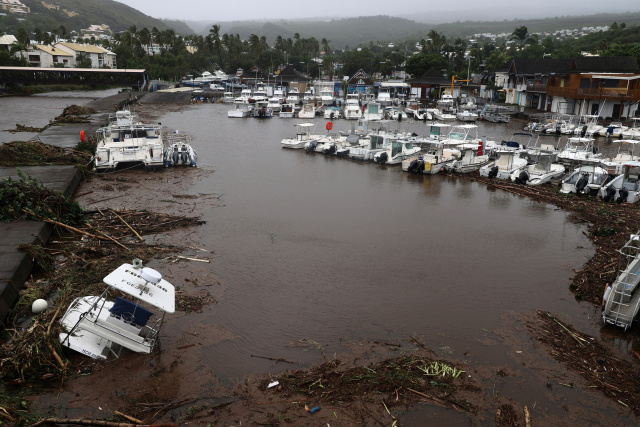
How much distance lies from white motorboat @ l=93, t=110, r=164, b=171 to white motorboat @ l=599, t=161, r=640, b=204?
20352 mm

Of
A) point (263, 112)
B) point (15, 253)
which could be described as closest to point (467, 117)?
point (263, 112)

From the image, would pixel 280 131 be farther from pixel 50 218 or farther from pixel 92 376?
pixel 92 376

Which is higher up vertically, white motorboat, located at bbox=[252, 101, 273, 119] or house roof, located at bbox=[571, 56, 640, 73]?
house roof, located at bbox=[571, 56, 640, 73]

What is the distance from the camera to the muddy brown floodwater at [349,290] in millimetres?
8359

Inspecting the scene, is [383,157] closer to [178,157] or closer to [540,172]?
[540,172]

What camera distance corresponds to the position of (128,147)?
82.2ft

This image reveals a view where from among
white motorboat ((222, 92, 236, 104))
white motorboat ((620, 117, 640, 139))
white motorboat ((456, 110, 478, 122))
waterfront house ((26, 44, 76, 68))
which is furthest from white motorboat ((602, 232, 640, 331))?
waterfront house ((26, 44, 76, 68))

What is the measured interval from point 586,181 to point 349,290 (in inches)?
566

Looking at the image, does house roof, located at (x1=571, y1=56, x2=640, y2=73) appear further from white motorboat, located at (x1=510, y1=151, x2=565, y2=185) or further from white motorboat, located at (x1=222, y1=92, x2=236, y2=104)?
white motorboat, located at (x1=222, y1=92, x2=236, y2=104)

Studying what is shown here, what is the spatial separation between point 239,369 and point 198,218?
915 cm

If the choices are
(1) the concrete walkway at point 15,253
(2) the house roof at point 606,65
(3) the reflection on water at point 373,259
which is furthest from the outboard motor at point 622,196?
(2) the house roof at point 606,65

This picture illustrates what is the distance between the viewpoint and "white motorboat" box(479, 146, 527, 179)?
24609 mm

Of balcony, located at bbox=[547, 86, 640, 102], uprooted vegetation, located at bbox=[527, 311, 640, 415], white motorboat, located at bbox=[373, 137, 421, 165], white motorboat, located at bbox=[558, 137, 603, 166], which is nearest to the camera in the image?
uprooted vegetation, located at bbox=[527, 311, 640, 415]

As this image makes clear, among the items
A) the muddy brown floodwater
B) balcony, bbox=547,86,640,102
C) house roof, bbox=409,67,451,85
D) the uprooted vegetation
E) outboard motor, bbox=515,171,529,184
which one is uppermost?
house roof, bbox=409,67,451,85
